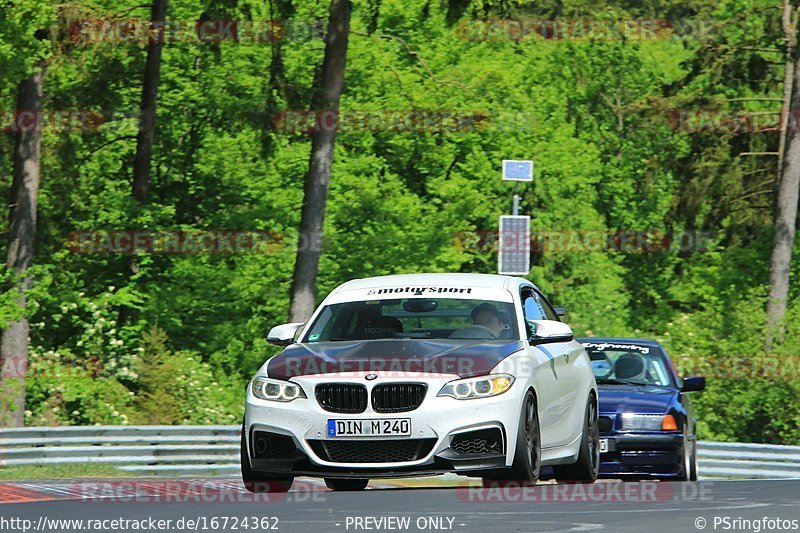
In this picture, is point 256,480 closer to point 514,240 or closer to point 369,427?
point 369,427

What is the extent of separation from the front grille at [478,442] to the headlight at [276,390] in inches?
46.4

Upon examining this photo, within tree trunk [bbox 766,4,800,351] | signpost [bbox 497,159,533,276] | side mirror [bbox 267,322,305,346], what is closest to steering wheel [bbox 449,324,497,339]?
side mirror [bbox 267,322,305,346]

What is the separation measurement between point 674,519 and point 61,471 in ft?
45.2

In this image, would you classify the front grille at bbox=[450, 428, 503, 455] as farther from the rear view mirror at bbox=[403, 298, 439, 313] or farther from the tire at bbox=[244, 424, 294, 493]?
the rear view mirror at bbox=[403, 298, 439, 313]

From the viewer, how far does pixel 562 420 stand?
12930mm

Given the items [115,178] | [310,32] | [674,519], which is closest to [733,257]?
[310,32]

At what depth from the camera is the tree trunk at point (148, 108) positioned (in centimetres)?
4003

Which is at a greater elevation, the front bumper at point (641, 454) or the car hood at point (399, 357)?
the car hood at point (399, 357)

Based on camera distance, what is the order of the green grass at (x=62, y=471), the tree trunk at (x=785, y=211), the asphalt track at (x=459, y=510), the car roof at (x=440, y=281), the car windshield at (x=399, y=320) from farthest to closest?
the tree trunk at (x=785, y=211), the green grass at (x=62, y=471), the car roof at (x=440, y=281), the car windshield at (x=399, y=320), the asphalt track at (x=459, y=510)

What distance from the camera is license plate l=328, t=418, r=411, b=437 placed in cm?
1120

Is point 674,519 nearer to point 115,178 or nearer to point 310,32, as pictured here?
point 310,32

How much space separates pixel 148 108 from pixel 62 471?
67.1 feet

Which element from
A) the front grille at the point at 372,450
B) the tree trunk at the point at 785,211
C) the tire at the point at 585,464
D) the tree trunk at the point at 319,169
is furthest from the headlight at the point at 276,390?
the tree trunk at the point at 785,211

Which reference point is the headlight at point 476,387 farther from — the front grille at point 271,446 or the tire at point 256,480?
the tire at point 256,480
